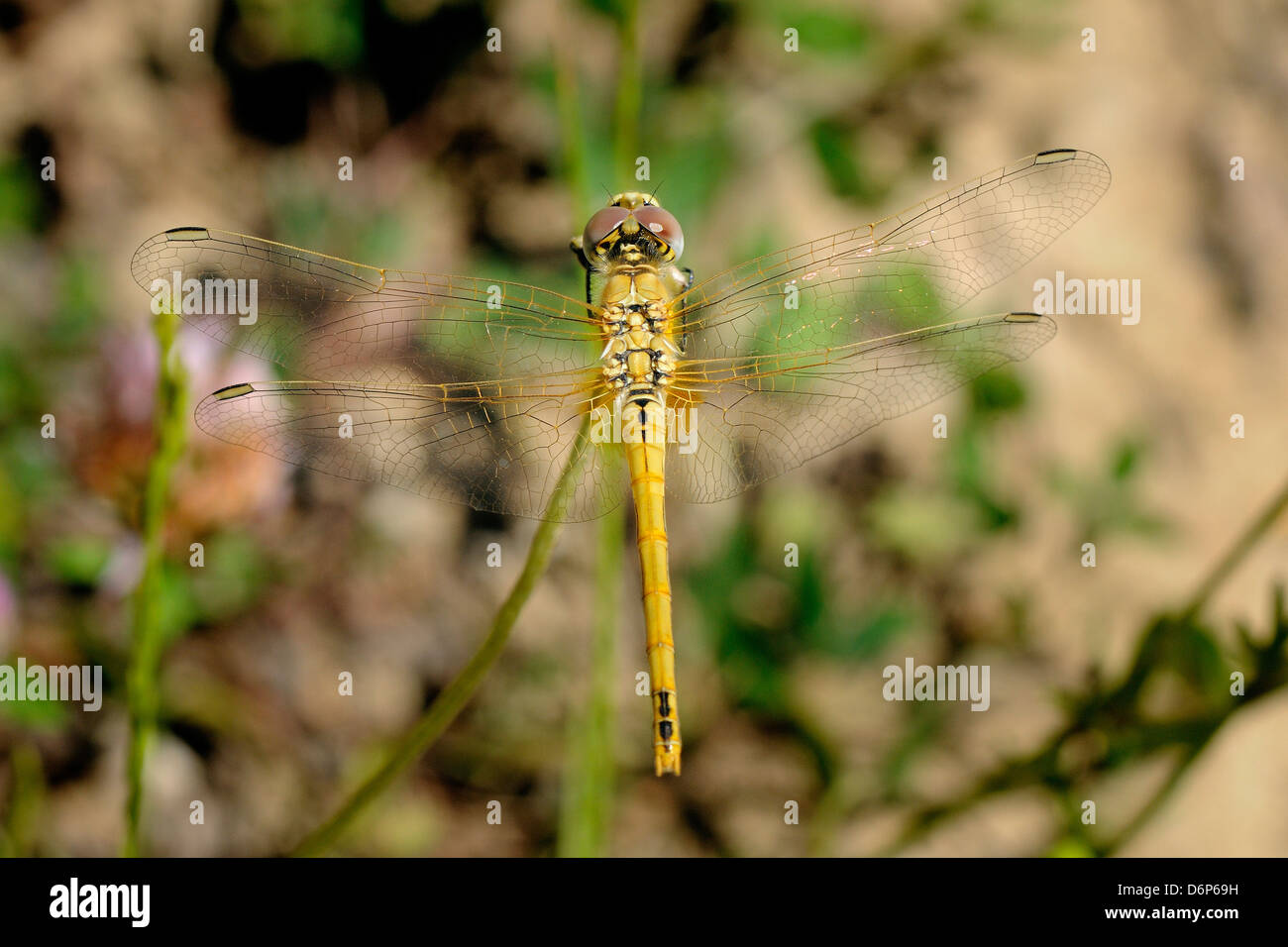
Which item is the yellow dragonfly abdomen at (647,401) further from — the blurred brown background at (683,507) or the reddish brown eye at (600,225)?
the blurred brown background at (683,507)

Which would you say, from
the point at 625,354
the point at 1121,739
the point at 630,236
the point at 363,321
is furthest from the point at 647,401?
the point at 1121,739

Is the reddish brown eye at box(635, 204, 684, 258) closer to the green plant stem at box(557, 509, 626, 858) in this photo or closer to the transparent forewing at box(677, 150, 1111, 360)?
the transparent forewing at box(677, 150, 1111, 360)

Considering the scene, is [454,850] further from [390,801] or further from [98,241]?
[98,241]

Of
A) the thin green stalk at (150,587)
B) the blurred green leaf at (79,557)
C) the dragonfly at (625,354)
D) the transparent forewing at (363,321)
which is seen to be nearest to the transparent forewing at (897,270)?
the dragonfly at (625,354)

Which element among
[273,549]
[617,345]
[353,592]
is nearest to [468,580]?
[353,592]

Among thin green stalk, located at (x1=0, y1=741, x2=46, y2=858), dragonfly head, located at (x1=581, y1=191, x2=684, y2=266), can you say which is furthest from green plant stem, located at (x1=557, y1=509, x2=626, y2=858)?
thin green stalk, located at (x1=0, y1=741, x2=46, y2=858)

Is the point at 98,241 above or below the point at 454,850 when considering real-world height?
above
